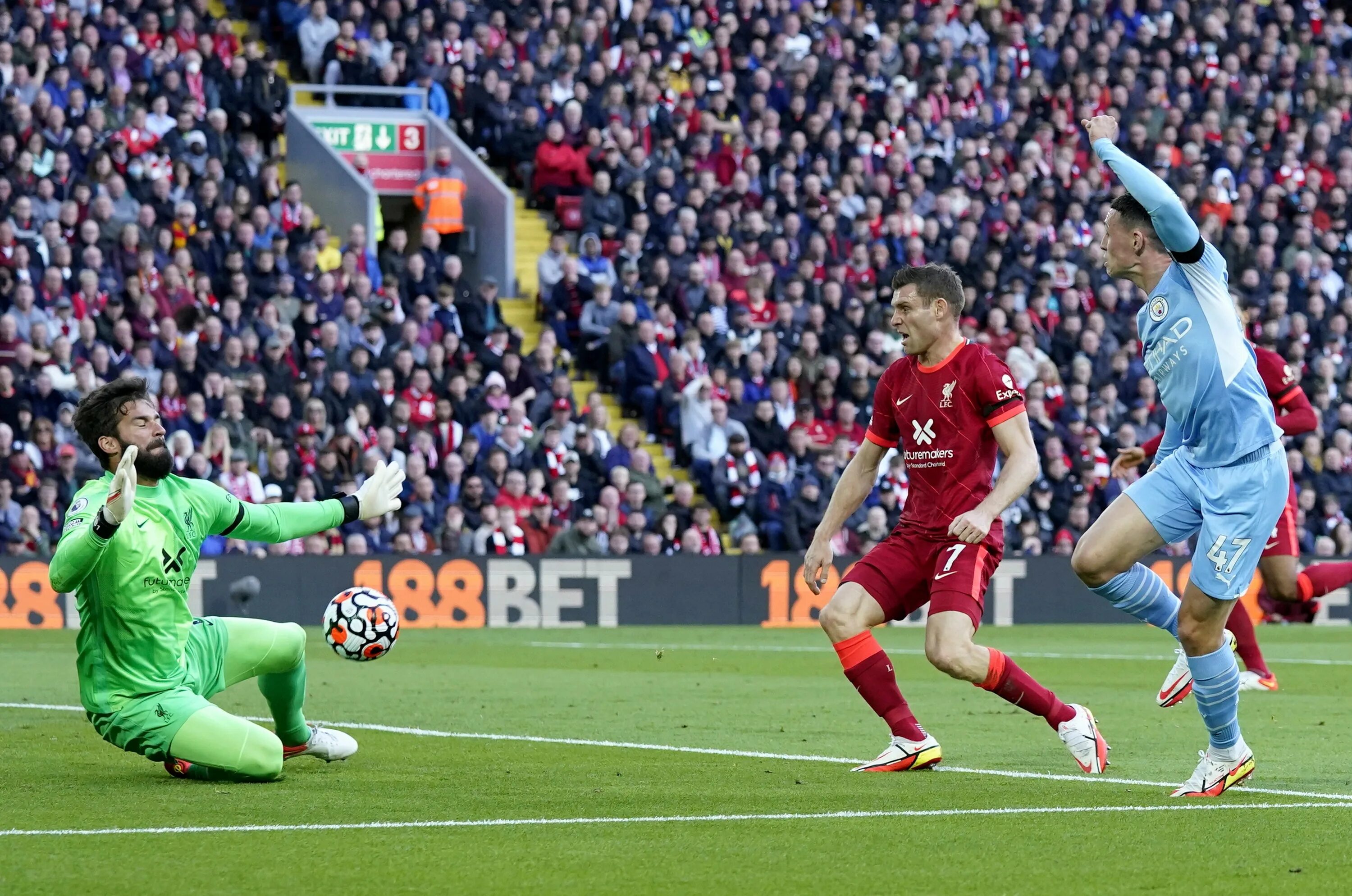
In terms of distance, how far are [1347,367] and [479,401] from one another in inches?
497

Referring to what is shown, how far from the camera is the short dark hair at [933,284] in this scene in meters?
8.94

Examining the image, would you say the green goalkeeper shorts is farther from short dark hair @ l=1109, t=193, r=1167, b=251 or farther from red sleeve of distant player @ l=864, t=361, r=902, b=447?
short dark hair @ l=1109, t=193, r=1167, b=251

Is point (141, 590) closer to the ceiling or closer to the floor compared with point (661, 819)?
closer to the ceiling

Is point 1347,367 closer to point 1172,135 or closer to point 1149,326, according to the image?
point 1172,135

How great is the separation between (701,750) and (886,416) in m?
1.80

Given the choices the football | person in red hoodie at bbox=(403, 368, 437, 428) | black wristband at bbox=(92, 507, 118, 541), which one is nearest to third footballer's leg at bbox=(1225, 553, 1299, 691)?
the football

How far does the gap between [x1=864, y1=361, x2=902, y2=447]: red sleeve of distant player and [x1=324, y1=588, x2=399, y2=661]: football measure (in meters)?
2.23

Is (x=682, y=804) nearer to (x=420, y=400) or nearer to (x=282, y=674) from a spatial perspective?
(x=282, y=674)

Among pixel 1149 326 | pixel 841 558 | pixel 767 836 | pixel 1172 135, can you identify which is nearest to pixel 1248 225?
pixel 1172 135

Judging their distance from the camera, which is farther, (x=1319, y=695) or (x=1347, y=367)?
(x=1347, y=367)

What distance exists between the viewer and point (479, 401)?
2333 centimetres

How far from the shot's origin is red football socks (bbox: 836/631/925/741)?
29.1 ft

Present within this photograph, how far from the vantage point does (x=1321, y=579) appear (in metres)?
14.7

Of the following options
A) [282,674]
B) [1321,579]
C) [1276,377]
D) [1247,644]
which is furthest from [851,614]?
[1321,579]
